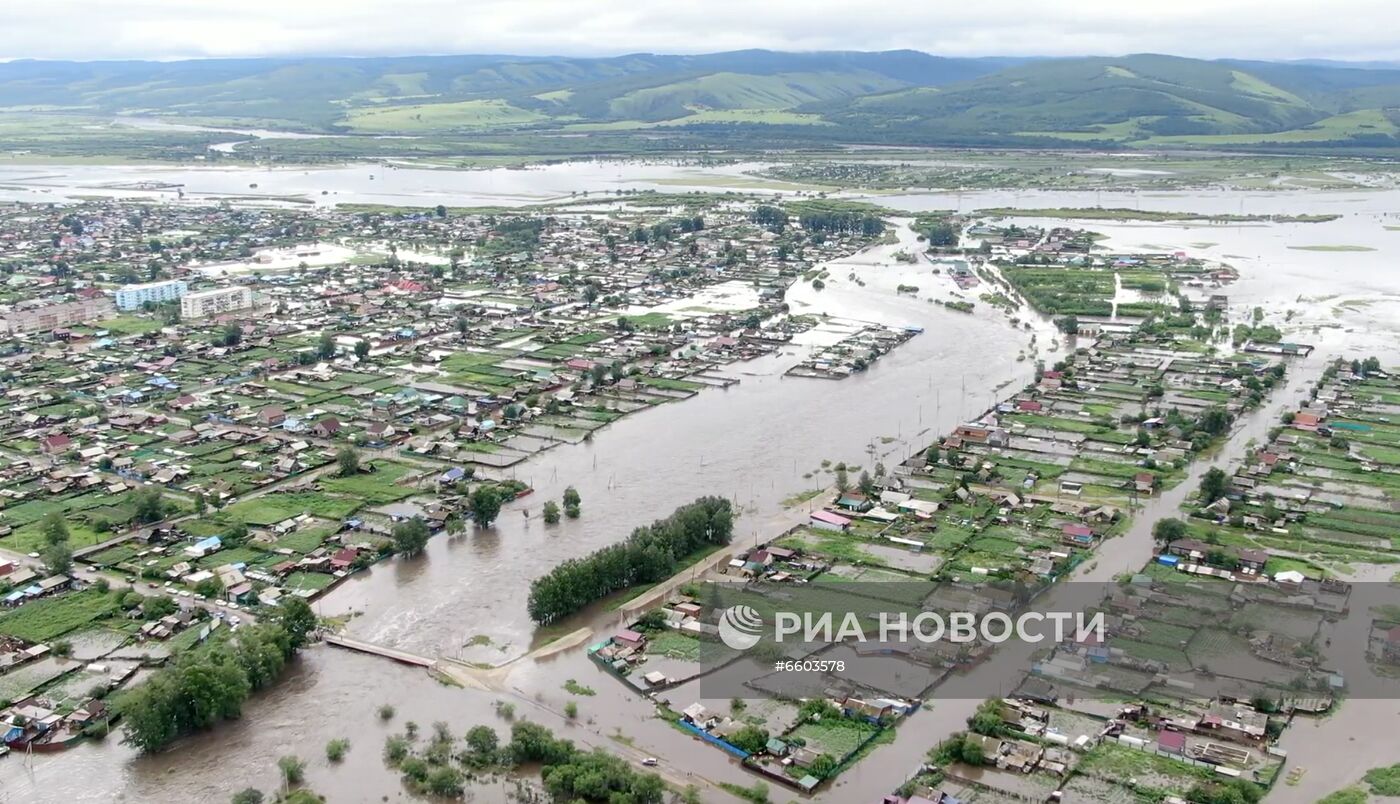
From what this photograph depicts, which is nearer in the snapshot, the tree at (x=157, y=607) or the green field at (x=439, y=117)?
the tree at (x=157, y=607)

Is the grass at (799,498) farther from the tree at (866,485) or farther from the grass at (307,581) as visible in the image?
the grass at (307,581)

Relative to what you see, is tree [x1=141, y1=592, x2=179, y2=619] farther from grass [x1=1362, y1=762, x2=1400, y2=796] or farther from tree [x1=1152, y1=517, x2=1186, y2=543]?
grass [x1=1362, y1=762, x2=1400, y2=796]

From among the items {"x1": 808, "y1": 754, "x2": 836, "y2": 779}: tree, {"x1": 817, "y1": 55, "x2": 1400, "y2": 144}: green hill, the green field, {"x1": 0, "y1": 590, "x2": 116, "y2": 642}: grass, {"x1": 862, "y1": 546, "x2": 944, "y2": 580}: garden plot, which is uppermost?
{"x1": 817, "y1": 55, "x2": 1400, "y2": 144}: green hill

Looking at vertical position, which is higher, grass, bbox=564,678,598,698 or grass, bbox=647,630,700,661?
grass, bbox=647,630,700,661

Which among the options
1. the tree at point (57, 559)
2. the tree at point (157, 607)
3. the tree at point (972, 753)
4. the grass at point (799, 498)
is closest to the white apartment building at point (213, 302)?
the tree at point (57, 559)

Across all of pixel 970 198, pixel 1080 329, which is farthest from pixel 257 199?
pixel 1080 329

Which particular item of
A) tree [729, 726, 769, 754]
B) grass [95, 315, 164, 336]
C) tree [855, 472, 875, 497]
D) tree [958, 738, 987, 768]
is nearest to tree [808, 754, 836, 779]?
tree [729, 726, 769, 754]
